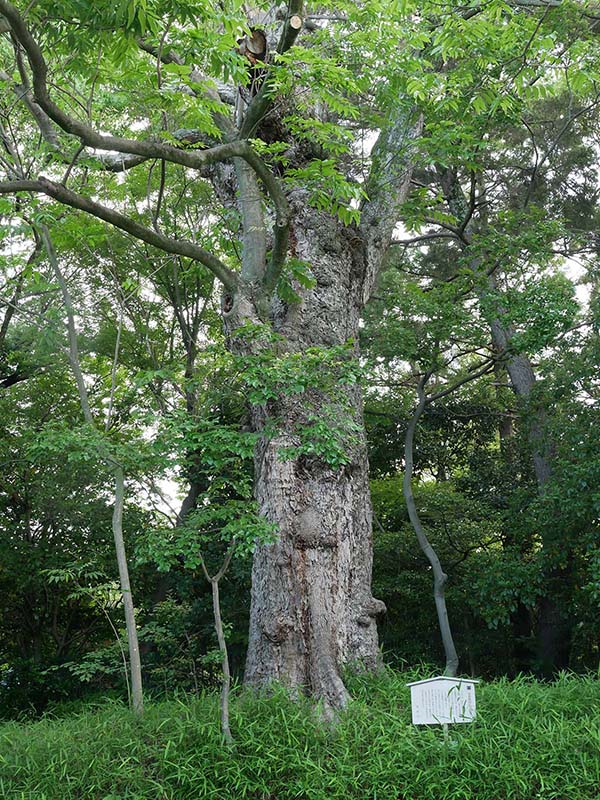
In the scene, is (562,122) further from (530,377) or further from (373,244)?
(373,244)

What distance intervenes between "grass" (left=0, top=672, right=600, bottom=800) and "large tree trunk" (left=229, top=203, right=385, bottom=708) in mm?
391

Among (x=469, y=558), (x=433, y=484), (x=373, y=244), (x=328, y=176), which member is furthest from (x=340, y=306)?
(x=433, y=484)

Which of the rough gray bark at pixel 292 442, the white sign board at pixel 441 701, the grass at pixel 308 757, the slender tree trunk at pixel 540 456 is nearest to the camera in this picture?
the grass at pixel 308 757

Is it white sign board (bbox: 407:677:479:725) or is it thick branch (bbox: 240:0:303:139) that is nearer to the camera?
white sign board (bbox: 407:677:479:725)

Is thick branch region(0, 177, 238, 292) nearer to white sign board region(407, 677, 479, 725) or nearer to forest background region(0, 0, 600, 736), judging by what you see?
forest background region(0, 0, 600, 736)

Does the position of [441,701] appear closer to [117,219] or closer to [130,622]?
[130,622]

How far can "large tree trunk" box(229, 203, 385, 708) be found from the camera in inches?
196

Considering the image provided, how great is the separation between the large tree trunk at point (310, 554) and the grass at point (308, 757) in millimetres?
391

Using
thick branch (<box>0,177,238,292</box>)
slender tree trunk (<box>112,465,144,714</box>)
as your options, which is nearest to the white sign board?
slender tree trunk (<box>112,465,144,714</box>)

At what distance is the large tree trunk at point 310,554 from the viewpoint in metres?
4.98

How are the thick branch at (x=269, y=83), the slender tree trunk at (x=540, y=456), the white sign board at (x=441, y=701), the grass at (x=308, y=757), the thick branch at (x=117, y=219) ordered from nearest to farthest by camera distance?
the grass at (x=308, y=757) → the thick branch at (x=117, y=219) → the white sign board at (x=441, y=701) → the thick branch at (x=269, y=83) → the slender tree trunk at (x=540, y=456)

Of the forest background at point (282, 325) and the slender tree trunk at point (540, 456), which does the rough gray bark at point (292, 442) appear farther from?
the slender tree trunk at point (540, 456)

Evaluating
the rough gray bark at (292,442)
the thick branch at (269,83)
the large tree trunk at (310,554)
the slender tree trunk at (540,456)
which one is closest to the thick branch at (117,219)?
the rough gray bark at (292,442)

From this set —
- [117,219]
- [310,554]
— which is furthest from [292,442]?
[117,219]
